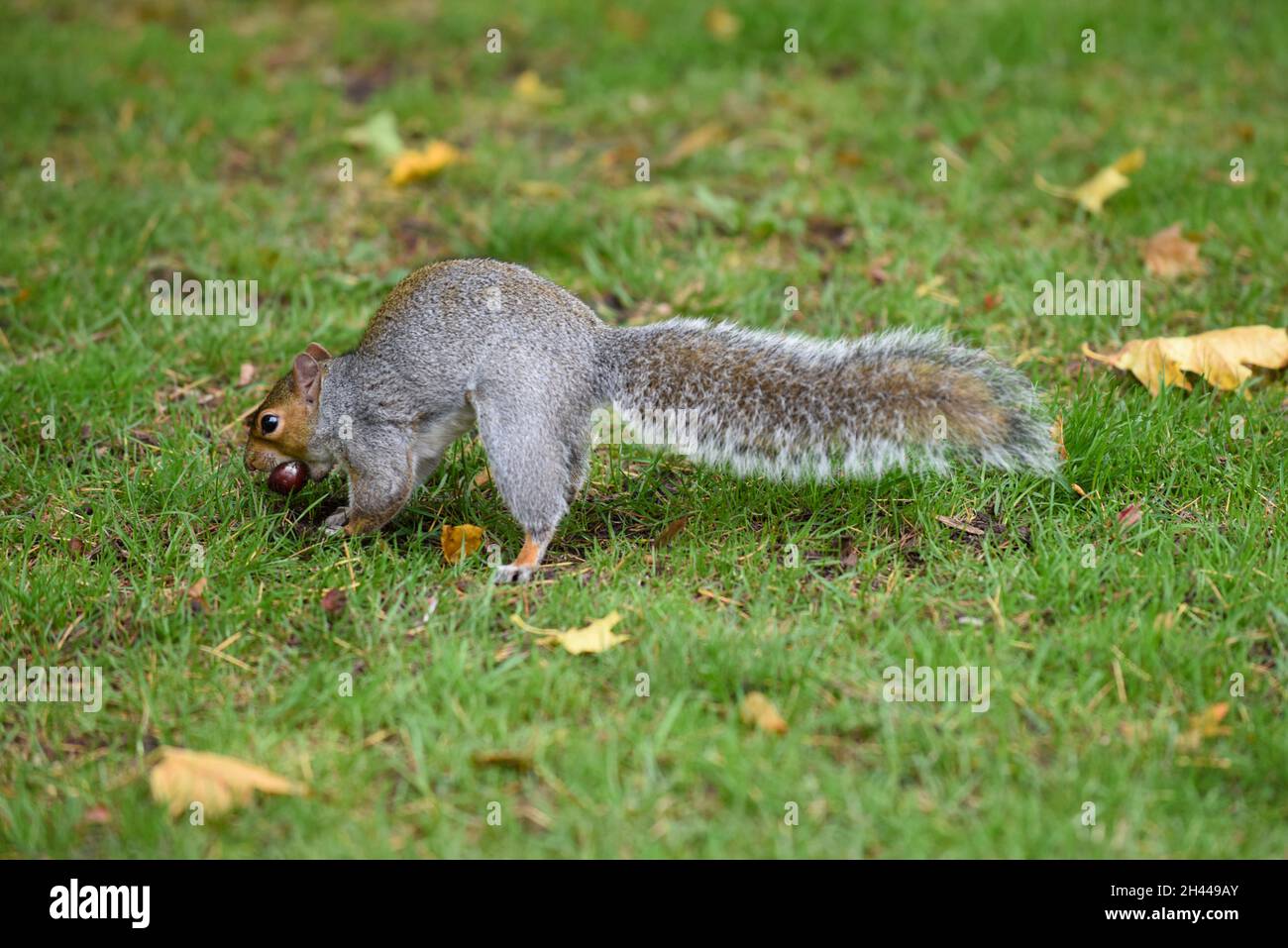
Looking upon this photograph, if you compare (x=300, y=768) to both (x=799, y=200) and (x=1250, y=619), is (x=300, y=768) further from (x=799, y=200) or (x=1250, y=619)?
(x=799, y=200)

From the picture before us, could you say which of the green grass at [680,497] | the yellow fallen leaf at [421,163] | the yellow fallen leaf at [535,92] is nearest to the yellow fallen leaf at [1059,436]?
the green grass at [680,497]

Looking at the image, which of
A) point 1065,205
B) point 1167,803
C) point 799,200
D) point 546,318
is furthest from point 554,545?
point 1065,205

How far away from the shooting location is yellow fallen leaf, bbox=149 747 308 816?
6.95 feet

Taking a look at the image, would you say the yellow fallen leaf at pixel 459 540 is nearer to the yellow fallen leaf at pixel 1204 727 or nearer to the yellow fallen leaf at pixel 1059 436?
the yellow fallen leaf at pixel 1059 436

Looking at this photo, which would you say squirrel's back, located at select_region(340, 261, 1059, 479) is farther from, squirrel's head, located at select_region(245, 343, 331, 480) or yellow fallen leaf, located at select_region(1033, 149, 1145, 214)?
yellow fallen leaf, located at select_region(1033, 149, 1145, 214)

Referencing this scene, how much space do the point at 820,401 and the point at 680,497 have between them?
1.66 feet

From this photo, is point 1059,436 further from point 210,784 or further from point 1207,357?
point 210,784

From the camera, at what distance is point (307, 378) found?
294cm

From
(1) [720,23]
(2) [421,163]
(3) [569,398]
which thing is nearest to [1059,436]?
(3) [569,398]

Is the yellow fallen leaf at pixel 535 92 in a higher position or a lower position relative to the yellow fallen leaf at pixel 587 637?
higher

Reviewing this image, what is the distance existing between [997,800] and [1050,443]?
0.79m

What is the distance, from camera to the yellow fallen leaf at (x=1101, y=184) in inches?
163

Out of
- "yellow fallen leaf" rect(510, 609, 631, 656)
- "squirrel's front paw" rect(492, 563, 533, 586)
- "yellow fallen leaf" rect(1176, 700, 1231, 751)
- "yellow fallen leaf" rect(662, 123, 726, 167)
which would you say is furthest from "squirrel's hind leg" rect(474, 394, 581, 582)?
"yellow fallen leaf" rect(662, 123, 726, 167)

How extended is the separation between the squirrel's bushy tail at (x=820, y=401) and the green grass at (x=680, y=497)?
0.24 meters
